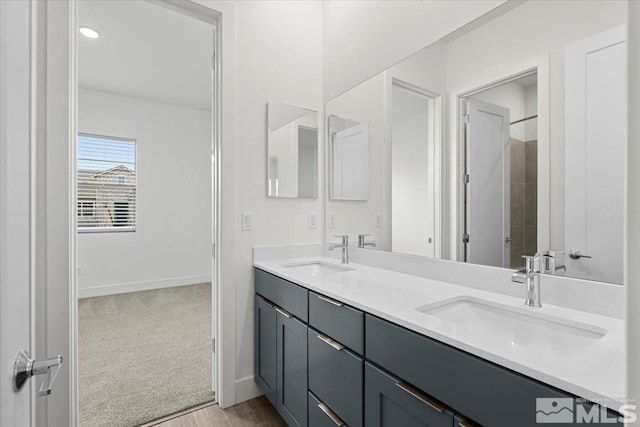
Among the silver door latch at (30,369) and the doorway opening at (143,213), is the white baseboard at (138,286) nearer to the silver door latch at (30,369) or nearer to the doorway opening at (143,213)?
the doorway opening at (143,213)

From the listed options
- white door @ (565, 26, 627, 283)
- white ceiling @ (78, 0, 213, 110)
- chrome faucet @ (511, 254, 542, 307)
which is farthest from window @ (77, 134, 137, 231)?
white door @ (565, 26, 627, 283)

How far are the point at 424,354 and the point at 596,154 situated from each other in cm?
85

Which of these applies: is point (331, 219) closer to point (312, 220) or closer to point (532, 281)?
point (312, 220)

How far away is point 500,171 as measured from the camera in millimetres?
1286

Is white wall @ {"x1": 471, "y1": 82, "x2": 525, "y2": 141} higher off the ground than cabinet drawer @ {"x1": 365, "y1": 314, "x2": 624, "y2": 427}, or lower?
higher

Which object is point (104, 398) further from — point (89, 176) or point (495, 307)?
point (89, 176)

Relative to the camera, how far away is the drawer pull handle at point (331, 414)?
3.96ft

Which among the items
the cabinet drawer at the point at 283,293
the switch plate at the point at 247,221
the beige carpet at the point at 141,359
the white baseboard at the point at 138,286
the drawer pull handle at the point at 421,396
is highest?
the switch plate at the point at 247,221

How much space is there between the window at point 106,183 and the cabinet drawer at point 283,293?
11.5 ft

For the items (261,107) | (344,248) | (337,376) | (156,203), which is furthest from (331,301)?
(156,203)

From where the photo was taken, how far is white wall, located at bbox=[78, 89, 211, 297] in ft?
13.9

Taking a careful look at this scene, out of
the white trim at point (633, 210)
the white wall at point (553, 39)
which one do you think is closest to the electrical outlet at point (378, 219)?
the white wall at point (553, 39)

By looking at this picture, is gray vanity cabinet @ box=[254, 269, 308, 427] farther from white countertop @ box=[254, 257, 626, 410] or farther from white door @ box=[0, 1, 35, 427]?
white door @ box=[0, 1, 35, 427]

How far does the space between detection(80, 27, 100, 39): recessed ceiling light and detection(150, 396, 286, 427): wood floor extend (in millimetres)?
3265
